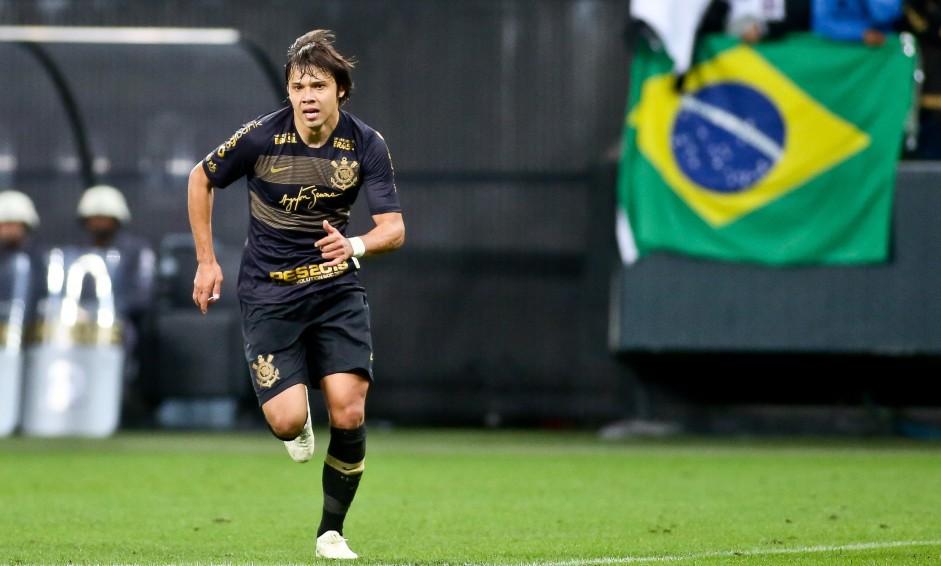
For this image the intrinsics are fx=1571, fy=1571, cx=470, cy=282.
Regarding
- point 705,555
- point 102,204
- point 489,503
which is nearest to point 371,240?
point 705,555

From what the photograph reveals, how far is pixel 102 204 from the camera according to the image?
58.3 feet

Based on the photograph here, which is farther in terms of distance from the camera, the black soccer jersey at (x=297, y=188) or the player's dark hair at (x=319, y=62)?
the black soccer jersey at (x=297, y=188)

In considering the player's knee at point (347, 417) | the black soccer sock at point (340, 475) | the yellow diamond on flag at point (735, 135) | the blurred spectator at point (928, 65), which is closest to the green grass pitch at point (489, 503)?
the black soccer sock at point (340, 475)

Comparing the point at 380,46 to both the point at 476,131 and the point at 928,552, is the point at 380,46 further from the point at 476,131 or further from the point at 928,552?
the point at 928,552

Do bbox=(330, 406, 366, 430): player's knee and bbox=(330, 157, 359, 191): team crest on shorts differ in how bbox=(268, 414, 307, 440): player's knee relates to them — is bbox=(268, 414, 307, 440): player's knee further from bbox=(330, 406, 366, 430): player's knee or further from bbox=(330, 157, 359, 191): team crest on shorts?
bbox=(330, 157, 359, 191): team crest on shorts

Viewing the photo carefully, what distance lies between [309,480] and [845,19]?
27.1 ft

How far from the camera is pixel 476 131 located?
1903 centimetres

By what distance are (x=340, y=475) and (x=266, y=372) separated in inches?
21.5

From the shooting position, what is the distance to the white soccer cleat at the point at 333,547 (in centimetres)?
665

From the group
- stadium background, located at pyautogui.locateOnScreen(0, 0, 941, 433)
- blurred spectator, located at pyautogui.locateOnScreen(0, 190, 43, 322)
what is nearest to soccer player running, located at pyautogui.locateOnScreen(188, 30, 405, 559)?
blurred spectator, located at pyautogui.locateOnScreen(0, 190, 43, 322)

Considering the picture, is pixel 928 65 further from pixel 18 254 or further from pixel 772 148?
pixel 18 254

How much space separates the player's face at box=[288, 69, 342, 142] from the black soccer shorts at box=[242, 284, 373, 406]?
0.73 m

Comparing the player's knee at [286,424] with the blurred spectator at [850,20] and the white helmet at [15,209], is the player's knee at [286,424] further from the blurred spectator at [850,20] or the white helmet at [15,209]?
the white helmet at [15,209]

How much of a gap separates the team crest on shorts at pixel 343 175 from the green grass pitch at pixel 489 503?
161cm
